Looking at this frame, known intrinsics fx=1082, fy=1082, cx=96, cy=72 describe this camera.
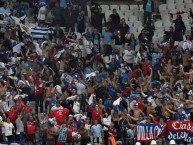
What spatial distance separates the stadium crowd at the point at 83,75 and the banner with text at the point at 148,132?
0.40m

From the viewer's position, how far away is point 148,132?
38.8 m

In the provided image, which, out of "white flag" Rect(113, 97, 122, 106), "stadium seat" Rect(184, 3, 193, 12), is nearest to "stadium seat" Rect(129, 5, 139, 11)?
"stadium seat" Rect(184, 3, 193, 12)

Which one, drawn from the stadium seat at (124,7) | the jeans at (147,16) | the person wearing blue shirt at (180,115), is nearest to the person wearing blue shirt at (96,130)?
the person wearing blue shirt at (180,115)

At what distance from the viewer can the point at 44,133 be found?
39.2 m

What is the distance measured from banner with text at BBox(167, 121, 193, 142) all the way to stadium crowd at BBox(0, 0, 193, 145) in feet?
1.53

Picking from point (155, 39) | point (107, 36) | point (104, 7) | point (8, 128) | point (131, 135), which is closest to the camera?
point (8, 128)

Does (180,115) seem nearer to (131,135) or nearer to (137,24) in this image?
(131,135)

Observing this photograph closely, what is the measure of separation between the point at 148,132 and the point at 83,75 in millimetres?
6360

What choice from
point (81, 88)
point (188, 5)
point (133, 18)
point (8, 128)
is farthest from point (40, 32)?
point (8, 128)

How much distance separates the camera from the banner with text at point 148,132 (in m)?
38.7

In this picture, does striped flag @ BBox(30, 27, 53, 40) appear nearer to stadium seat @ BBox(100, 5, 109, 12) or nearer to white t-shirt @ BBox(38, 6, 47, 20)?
white t-shirt @ BBox(38, 6, 47, 20)

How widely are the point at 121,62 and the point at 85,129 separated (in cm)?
703

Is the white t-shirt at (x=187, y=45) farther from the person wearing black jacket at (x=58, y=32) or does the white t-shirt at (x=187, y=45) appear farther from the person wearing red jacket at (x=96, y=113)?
the person wearing red jacket at (x=96, y=113)

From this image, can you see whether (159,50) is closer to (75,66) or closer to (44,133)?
(75,66)
